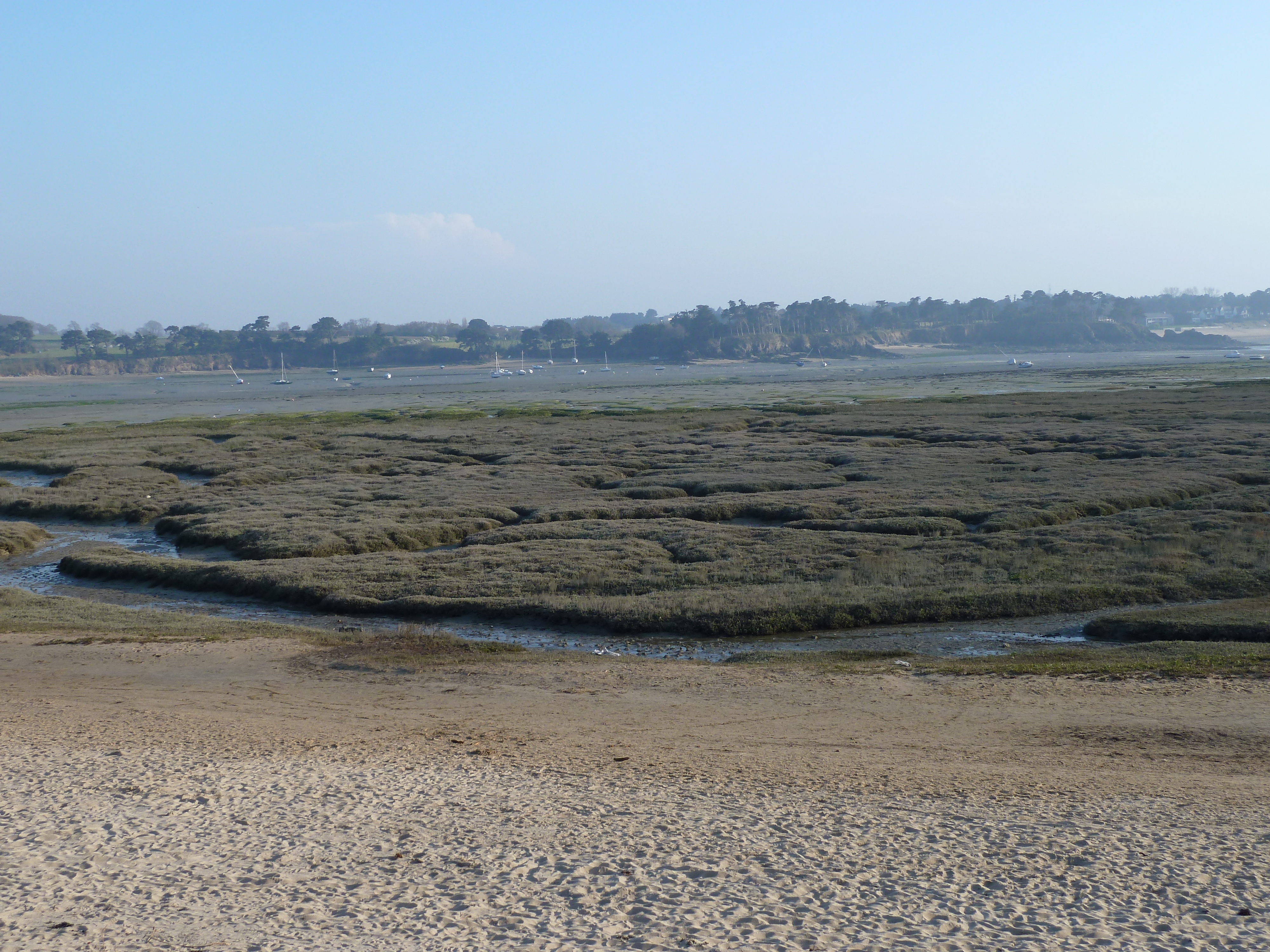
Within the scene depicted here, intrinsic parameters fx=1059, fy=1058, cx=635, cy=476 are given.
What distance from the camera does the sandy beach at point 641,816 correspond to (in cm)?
912

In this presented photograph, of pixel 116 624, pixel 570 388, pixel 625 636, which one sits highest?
pixel 570 388

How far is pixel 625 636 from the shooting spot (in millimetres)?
23594

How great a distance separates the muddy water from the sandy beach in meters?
4.21

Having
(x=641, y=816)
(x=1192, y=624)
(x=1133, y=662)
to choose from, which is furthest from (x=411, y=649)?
(x=1192, y=624)

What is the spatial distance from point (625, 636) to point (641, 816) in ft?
39.4

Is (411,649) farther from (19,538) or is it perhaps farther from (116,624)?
(19,538)

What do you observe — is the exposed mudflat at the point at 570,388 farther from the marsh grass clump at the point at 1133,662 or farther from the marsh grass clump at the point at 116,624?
the marsh grass clump at the point at 1133,662

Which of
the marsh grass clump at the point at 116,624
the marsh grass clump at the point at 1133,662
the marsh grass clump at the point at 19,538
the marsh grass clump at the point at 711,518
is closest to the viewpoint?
the marsh grass clump at the point at 1133,662

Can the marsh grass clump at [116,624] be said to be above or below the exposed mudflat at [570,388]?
below

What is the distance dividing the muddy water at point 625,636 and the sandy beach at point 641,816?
13.8 feet

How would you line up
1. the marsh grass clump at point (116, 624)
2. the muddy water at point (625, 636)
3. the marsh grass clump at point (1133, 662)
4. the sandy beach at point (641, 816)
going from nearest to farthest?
the sandy beach at point (641, 816)
the marsh grass clump at point (1133, 662)
the muddy water at point (625, 636)
the marsh grass clump at point (116, 624)

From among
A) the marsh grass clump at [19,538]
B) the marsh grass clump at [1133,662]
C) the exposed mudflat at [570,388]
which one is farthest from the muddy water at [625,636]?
the exposed mudflat at [570,388]

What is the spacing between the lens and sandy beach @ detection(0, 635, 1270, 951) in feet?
29.9

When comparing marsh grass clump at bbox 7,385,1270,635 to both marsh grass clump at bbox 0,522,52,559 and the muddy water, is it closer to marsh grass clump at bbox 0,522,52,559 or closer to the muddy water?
the muddy water
